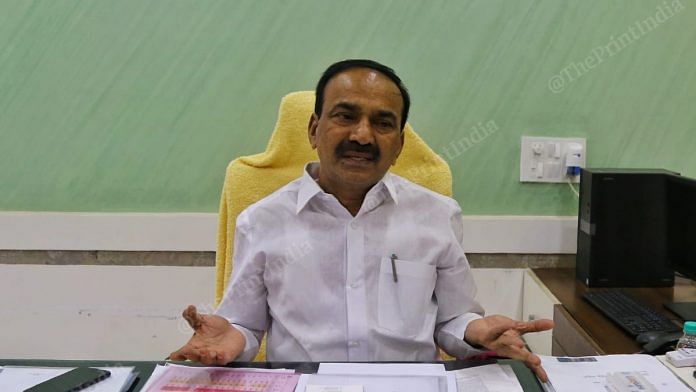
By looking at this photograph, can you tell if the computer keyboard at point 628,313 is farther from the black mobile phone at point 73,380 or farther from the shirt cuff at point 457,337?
the black mobile phone at point 73,380

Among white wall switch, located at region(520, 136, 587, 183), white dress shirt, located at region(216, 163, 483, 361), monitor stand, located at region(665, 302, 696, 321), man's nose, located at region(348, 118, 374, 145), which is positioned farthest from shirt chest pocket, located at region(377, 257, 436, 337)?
white wall switch, located at region(520, 136, 587, 183)

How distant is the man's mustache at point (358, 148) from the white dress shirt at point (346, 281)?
10 cm

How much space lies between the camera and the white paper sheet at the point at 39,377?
893 mm

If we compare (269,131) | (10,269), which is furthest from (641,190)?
(10,269)

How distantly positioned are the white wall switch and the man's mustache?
0.86 meters

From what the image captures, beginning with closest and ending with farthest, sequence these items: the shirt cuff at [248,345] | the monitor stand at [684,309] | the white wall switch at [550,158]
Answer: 1. the shirt cuff at [248,345]
2. the monitor stand at [684,309]
3. the white wall switch at [550,158]

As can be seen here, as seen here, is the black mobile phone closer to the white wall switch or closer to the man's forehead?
the man's forehead

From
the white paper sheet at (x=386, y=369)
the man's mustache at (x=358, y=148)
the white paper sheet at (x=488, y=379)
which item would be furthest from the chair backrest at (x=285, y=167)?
the white paper sheet at (x=488, y=379)

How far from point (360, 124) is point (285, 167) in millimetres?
361

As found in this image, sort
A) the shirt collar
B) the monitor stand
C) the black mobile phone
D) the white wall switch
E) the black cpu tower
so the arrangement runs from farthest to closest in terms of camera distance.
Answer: the white wall switch → the black cpu tower → the monitor stand → the shirt collar → the black mobile phone

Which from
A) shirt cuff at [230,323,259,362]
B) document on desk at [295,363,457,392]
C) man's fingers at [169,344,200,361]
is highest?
man's fingers at [169,344,200,361]

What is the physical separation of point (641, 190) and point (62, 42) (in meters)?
1.86

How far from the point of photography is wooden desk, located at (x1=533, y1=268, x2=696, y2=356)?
1.27 m

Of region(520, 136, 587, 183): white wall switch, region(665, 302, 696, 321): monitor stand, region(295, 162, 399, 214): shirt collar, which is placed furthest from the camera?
region(520, 136, 587, 183): white wall switch
